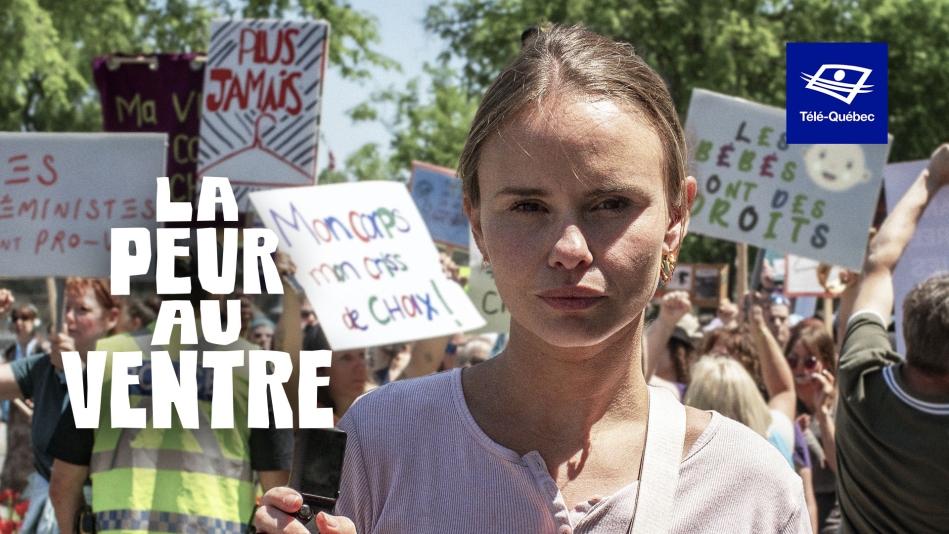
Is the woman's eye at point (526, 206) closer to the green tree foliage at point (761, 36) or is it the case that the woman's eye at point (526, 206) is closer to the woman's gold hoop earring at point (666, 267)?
the woman's gold hoop earring at point (666, 267)

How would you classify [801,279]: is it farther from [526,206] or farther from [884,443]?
[526,206]

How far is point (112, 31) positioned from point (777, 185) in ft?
39.4

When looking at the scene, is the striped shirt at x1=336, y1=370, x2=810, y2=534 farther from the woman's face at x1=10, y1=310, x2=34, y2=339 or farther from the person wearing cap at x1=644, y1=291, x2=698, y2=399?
the woman's face at x1=10, y1=310, x2=34, y2=339

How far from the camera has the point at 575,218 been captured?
1351 millimetres

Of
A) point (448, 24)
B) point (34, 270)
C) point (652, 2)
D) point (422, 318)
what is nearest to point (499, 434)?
point (422, 318)

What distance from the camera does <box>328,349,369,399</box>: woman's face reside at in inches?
188

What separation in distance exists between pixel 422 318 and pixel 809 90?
7.57 feet

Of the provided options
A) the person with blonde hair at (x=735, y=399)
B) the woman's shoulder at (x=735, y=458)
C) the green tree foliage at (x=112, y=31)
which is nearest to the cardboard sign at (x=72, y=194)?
the person with blonde hair at (x=735, y=399)

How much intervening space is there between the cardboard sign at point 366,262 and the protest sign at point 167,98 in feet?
6.51

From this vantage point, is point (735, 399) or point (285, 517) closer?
point (285, 517)

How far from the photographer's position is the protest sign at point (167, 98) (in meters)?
7.17

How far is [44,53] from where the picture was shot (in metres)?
13.8

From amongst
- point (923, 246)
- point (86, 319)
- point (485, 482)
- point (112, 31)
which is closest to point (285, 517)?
point (485, 482)

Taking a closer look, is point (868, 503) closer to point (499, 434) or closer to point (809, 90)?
point (809, 90)
